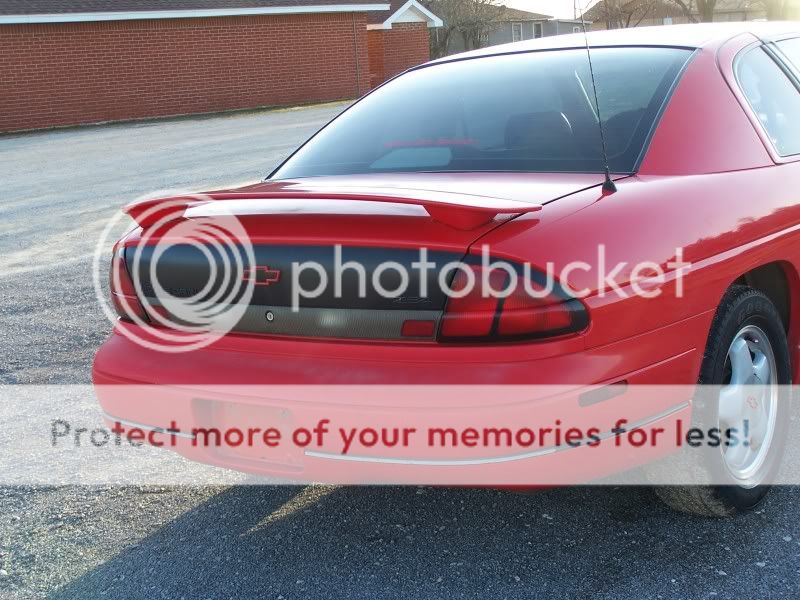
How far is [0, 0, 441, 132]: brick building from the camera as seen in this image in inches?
1020

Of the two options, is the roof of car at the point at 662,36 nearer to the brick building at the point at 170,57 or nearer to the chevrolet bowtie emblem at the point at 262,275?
the chevrolet bowtie emblem at the point at 262,275

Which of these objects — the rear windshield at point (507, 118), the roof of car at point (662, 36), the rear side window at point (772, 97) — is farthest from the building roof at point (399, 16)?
the rear side window at point (772, 97)

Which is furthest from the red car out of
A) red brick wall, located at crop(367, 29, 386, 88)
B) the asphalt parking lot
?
red brick wall, located at crop(367, 29, 386, 88)

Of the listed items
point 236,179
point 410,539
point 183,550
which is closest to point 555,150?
point 410,539

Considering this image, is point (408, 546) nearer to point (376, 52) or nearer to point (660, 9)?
point (376, 52)

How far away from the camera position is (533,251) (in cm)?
264

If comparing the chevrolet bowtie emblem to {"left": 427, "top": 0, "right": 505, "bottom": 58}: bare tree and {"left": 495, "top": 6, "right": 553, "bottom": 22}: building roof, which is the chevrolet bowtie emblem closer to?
{"left": 427, "top": 0, "right": 505, "bottom": 58}: bare tree

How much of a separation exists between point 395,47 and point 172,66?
1035 centimetres

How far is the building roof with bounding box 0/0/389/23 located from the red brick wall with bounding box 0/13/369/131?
1.12 ft

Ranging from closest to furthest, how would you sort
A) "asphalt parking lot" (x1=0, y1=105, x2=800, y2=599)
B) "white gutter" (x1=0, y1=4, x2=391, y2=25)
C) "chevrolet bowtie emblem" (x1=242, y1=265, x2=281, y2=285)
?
"chevrolet bowtie emblem" (x1=242, y1=265, x2=281, y2=285)
"asphalt parking lot" (x1=0, y1=105, x2=800, y2=599)
"white gutter" (x1=0, y1=4, x2=391, y2=25)

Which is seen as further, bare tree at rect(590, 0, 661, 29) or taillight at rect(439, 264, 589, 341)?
bare tree at rect(590, 0, 661, 29)

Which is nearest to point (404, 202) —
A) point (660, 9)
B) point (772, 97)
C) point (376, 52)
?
point (772, 97)

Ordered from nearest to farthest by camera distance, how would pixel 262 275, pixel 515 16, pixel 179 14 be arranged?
pixel 262 275 → pixel 179 14 → pixel 515 16

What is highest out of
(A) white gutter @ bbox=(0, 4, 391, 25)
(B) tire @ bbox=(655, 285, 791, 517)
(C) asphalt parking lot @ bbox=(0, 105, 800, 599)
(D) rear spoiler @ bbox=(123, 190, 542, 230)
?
(A) white gutter @ bbox=(0, 4, 391, 25)
